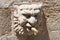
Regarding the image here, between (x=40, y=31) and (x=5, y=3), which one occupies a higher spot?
(x=5, y=3)

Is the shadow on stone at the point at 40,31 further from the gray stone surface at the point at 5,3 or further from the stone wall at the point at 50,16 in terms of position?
the gray stone surface at the point at 5,3

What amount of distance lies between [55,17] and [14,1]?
300 mm

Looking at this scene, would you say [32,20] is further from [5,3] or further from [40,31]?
[5,3]

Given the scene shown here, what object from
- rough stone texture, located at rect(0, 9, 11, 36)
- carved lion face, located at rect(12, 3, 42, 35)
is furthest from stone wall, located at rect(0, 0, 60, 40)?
carved lion face, located at rect(12, 3, 42, 35)

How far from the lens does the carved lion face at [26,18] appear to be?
1227 millimetres

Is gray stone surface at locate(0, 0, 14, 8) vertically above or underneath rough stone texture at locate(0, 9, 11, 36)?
above

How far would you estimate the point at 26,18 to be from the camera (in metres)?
1.25

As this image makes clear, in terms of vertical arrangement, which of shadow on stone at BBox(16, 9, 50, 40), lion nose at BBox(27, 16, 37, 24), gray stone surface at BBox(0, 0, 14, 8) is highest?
gray stone surface at BBox(0, 0, 14, 8)

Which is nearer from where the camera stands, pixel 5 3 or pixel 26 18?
pixel 26 18

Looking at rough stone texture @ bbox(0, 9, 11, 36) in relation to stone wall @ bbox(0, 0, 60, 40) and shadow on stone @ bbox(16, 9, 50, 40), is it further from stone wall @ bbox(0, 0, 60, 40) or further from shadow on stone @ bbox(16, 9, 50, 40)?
shadow on stone @ bbox(16, 9, 50, 40)

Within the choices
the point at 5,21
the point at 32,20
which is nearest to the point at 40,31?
the point at 32,20

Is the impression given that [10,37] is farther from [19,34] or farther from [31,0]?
[31,0]

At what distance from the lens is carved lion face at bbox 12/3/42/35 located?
123cm

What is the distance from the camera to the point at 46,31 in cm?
134
